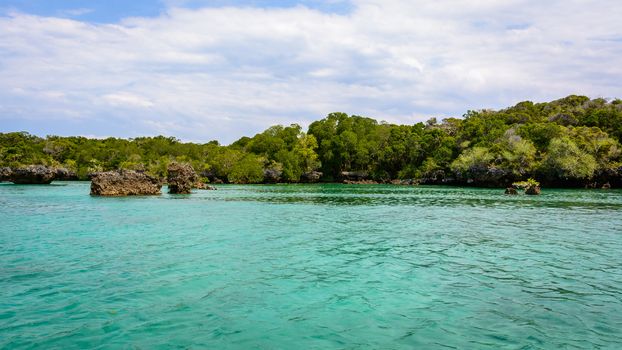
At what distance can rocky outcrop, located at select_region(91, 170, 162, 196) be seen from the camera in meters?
44.3

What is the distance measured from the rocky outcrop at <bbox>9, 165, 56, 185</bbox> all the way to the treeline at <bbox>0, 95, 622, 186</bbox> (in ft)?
22.5

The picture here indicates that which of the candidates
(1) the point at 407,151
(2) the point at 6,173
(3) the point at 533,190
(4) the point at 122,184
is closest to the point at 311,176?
(1) the point at 407,151

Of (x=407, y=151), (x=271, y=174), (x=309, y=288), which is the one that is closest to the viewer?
(x=309, y=288)

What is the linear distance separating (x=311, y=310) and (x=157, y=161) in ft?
322

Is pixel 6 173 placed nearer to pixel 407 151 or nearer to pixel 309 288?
pixel 407 151

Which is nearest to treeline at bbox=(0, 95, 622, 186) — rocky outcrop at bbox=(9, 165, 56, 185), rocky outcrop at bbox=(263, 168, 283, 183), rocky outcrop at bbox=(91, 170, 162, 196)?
rocky outcrop at bbox=(263, 168, 283, 183)

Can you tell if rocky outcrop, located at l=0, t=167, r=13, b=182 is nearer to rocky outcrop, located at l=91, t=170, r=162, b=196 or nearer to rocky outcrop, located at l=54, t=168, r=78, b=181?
rocky outcrop, located at l=54, t=168, r=78, b=181

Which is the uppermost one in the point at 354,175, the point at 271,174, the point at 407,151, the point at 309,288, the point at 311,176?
the point at 407,151

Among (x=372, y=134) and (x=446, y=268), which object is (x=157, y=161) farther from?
(x=446, y=268)

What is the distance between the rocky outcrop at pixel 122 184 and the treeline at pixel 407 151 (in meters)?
44.1

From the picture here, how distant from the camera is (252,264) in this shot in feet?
42.6

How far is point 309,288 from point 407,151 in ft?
308

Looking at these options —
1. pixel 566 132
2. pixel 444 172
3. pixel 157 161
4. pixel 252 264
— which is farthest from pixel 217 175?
pixel 252 264

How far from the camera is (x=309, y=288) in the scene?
10.4 meters
